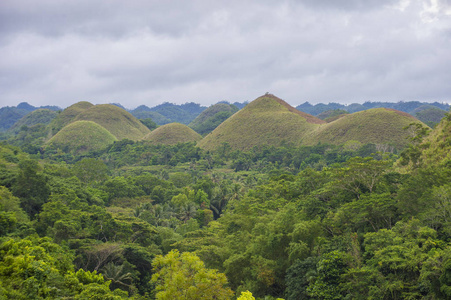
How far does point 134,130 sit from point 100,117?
1791cm

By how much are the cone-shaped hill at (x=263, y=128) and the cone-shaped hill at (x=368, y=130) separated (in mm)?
8383

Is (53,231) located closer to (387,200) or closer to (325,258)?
(325,258)

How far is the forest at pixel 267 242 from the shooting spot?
1470 cm

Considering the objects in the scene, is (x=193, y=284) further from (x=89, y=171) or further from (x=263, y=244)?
(x=89, y=171)

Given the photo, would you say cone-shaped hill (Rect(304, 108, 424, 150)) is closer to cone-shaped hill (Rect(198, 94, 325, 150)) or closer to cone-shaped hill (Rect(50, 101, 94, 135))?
cone-shaped hill (Rect(198, 94, 325, 150))

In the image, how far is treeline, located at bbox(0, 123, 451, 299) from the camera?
578 inches

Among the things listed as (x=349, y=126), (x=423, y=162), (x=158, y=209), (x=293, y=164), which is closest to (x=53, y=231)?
(x=158, y=209)

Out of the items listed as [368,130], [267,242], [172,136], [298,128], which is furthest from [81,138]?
[267,242]

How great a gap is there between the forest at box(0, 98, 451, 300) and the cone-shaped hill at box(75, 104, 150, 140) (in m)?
126

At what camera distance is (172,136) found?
141500 millimetres

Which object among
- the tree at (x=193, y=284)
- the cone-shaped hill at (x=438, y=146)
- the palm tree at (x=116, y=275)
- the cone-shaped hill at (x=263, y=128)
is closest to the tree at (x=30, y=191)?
the palm tree at (x=116, y=275)

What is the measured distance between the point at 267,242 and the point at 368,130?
81.5m

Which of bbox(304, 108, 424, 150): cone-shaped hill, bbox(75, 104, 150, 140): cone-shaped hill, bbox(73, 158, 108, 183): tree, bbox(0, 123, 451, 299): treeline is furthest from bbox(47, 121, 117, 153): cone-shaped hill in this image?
bbox(0, 123, 451, 299): treeline

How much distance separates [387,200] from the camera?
20.0 metres
